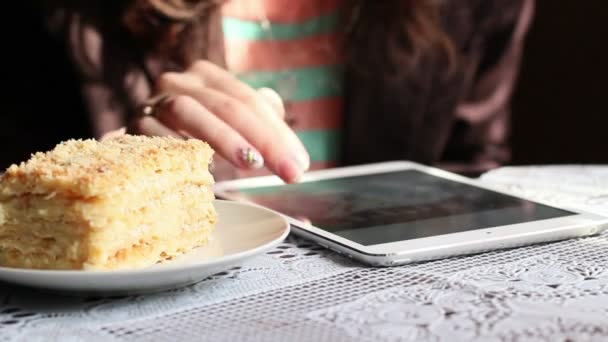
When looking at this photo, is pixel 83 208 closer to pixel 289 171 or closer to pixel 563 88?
pixel 289 171

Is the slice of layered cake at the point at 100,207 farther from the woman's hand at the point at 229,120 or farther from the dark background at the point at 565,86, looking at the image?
the dark background at the point at 565,86

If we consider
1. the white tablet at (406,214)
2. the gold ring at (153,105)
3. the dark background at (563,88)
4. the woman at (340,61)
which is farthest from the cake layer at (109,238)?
the dark background at (563,88)

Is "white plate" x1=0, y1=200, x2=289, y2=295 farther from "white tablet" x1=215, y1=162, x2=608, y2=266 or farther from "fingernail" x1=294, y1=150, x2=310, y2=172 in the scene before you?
"fingernail" x1=294, y1=150, x2=310, y2=172

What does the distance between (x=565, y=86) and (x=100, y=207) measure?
1593 millimetres

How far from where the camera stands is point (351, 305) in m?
0.46

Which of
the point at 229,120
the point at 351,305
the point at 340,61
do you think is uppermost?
the point at 340,61

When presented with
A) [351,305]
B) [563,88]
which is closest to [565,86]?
[563,88]

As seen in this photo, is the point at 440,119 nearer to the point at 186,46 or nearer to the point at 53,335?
the point at 186,46

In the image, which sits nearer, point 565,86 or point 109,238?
point 109,238

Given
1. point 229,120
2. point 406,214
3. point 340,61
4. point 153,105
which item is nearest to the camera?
point 406,214

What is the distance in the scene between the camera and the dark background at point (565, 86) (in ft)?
5.86

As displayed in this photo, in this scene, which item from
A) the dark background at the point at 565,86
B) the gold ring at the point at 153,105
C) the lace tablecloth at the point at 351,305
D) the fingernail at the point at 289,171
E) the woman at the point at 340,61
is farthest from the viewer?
the dark background at the point at 565,86

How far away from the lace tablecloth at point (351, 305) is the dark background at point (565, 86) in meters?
1.34

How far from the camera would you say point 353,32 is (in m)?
1.52
